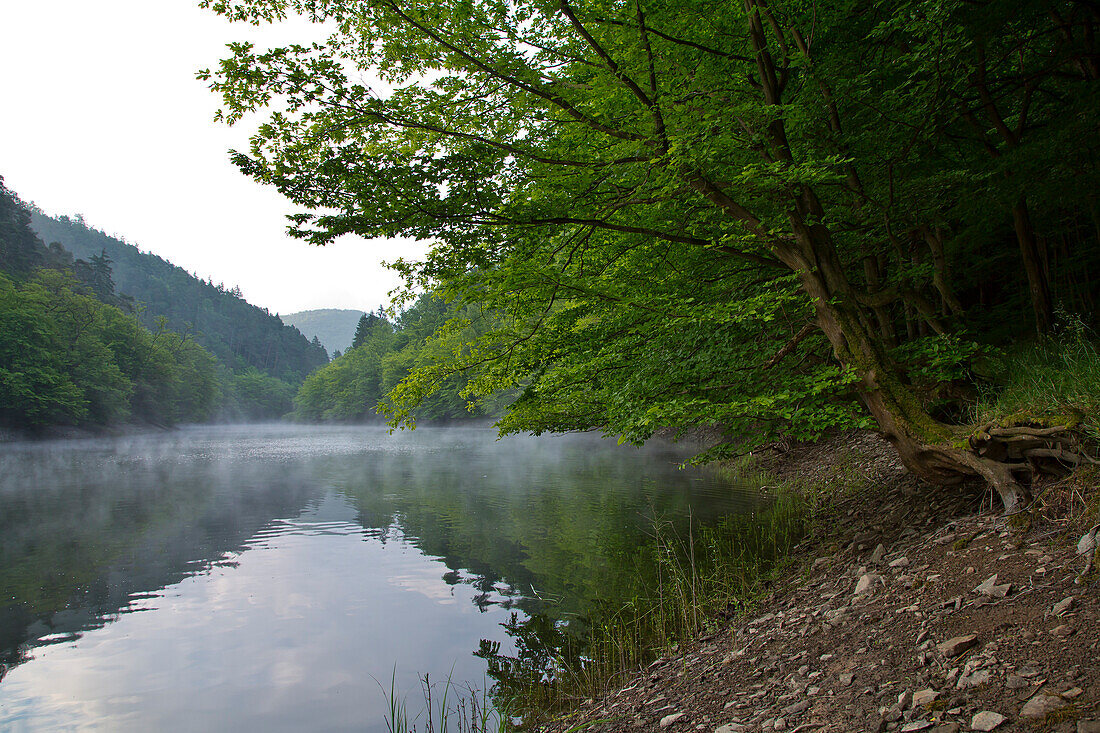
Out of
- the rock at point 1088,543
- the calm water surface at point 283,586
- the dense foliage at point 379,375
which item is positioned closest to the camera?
the rock at point 1088,543

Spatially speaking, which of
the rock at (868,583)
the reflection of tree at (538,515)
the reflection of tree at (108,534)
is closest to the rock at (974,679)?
the rock at (868,583)

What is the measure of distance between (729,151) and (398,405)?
5922mm

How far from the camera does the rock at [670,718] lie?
13.5 ft

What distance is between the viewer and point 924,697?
3225 mm

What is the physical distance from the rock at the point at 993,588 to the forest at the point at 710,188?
1569 mm

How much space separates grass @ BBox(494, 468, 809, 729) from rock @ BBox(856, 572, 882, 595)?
4.79 ft

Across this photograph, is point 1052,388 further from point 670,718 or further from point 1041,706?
point 670,718

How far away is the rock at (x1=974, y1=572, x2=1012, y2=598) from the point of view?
401cm

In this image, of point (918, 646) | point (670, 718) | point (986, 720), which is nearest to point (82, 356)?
point (670, 718)

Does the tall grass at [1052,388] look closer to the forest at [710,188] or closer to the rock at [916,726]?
the forest at [710,188]

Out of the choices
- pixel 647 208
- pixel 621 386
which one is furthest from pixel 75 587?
pixel 647 208

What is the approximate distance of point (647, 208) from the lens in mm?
8641

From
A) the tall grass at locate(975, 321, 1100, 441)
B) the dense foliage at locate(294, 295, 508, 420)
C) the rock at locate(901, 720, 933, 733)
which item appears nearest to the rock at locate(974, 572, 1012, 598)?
the rock at locate(901, 720, 933, 733)

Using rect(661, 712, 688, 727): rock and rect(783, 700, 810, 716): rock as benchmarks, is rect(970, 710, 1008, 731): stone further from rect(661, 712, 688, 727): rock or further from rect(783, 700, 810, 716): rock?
rect(661, 712, 688, 727): rock
